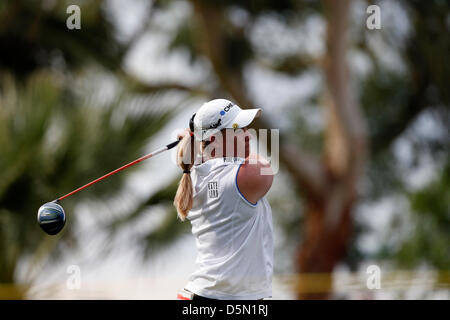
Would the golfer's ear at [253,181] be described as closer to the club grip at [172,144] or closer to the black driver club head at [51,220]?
the club grip at [172,144]

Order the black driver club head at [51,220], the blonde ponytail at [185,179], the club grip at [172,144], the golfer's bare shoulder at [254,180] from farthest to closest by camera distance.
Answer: the club grip at [172,144] → the black driver club head at [51,220] → the blonde ponytail at [185,179] → the golfer's bare shoulder at [254,180]

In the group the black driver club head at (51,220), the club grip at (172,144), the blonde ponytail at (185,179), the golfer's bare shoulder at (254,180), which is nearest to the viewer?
the golfer's bare shoulder at (254,180)

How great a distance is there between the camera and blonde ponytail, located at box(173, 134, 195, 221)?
246 centimetres

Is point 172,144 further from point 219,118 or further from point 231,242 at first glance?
point 231,242

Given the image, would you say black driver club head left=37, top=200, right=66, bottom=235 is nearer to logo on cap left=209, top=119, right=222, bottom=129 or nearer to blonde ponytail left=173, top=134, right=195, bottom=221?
blonde ponytail left=173, top=134, right=195, bottom=221

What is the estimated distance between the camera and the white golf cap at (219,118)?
2469 millimetres

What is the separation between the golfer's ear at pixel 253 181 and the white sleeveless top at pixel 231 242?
2cm

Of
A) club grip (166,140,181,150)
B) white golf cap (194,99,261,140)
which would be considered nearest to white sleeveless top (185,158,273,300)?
white golf cap (194,99,261,140)

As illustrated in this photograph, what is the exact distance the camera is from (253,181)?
2.35m

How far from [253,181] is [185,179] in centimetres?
27

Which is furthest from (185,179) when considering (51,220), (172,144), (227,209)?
(51,220)

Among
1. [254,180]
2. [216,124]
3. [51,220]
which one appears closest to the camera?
[254,180]

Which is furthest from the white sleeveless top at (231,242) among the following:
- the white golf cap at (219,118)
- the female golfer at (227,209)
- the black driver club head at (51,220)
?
the black driver club head at (51,220)
